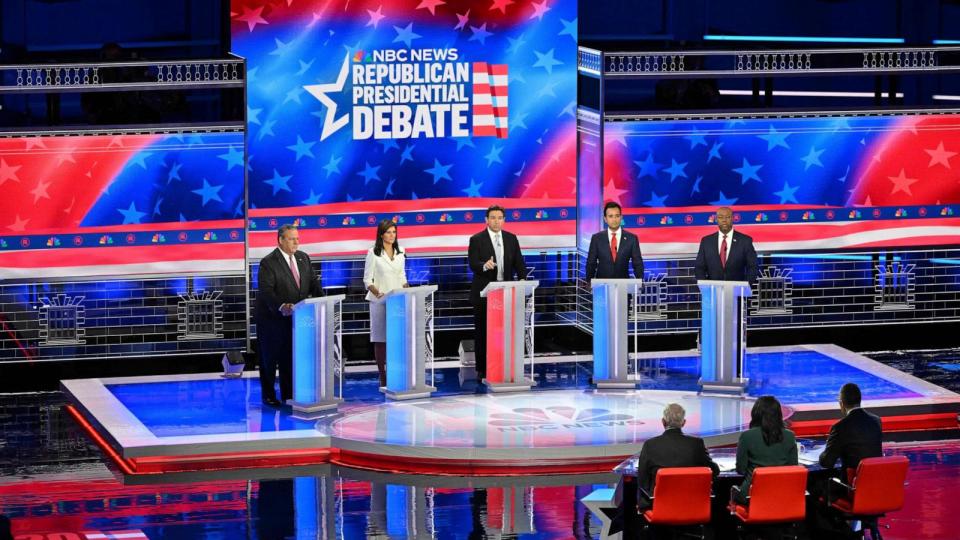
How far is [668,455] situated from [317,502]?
2.68 m

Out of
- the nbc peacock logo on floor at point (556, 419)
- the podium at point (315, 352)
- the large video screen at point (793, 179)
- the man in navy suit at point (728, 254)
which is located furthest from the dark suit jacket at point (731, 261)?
the podium at point (315, 352)

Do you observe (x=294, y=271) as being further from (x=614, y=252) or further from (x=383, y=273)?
(x=614, y=252)

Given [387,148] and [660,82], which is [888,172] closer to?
[660,82]

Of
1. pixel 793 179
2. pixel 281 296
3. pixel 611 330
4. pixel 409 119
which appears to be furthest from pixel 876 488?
pixel 409 119

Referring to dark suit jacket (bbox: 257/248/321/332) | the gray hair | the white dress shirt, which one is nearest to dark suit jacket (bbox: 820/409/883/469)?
the gray hair

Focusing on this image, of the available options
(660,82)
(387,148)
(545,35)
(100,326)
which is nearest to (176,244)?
(100,326)

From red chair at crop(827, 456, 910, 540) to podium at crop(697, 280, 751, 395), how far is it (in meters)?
3.78

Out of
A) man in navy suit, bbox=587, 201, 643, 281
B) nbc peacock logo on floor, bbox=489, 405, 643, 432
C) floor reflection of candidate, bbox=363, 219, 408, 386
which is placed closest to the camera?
nbc peacock logo on floor, bbox=489, 405, 643, 432

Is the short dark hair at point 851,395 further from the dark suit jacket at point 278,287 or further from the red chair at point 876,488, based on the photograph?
the dark suit jacket at point 278,287

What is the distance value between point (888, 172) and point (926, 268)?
977 mm

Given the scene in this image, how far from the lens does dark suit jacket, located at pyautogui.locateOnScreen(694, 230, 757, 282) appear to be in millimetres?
14273

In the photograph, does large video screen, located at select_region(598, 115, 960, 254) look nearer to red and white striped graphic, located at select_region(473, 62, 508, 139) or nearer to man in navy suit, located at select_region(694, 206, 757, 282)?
red and white striped graphic, located at select_region(473, 62, 508, 139)

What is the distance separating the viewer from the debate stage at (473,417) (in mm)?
12516

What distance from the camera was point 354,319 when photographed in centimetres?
1636
